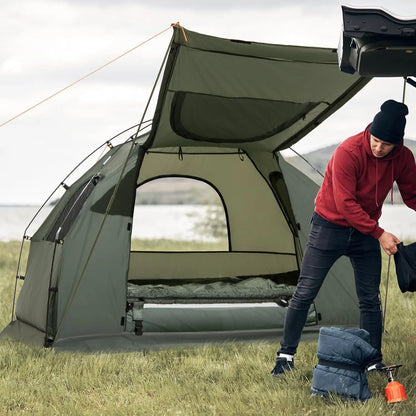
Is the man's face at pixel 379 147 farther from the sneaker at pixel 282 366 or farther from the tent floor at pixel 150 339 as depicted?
the tent floor at pixel 150 339

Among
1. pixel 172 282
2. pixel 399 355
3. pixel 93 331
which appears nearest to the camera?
pixel 399 355

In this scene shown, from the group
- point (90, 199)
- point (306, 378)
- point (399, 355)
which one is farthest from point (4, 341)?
point (399, 355)

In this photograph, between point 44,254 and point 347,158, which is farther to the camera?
point 44,254

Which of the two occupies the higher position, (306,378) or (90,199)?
(90,199)

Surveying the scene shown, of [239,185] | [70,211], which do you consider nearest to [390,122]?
[70,211]

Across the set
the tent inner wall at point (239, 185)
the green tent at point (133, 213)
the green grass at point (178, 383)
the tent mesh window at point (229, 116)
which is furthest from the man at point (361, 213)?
the tent inner wall at point (239, 185)

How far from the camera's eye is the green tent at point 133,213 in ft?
15.3

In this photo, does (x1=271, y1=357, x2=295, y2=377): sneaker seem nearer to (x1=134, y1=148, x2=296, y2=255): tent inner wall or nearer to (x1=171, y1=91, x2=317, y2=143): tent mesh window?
(x1=171, y1=91, x2=317, y2=143): tent mesh window

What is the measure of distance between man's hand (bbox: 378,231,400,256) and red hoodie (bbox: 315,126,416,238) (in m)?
0.03

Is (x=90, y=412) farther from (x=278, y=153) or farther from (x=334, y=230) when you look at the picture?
(x=278, y=153)

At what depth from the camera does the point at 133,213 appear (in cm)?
541

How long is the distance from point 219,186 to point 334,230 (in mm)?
3005

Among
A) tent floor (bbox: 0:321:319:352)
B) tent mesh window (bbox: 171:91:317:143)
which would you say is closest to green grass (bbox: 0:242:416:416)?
tent floor (bbox: 0:321:319:352)

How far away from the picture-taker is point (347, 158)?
3.76 meters
